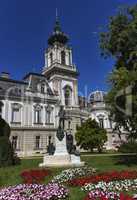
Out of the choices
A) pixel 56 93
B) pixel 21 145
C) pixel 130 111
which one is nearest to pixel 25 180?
pixel 130 111

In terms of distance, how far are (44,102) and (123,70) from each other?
3283 cm

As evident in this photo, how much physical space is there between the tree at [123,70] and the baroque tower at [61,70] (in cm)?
3093

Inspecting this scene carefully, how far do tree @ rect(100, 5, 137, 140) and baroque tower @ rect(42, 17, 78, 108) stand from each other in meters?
30.9

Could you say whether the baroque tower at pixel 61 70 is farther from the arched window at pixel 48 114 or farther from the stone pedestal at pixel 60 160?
the stone pedestal at pixel 60 160

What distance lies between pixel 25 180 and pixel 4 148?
6.47 metres

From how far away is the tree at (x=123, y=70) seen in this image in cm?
1913

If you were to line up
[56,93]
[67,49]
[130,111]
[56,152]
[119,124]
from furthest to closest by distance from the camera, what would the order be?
1. [67,49]
2. [56,93]
3. [56,152]
4. [119,124]
5. [130,111]

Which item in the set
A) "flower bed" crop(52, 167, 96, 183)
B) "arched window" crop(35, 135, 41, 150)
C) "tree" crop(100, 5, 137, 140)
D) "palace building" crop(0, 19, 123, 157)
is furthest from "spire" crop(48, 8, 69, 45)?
"flower bed" crop(52, 167, 96, 183)

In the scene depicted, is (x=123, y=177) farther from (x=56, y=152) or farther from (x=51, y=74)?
(x=51, y=74)

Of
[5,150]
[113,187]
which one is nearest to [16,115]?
[5,150]

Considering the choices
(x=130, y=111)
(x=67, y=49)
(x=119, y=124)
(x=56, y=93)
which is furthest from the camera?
(x=67, y=49)

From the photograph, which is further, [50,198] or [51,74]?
[51,74]

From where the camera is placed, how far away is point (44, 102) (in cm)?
5188

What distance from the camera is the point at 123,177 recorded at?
12375 mm
